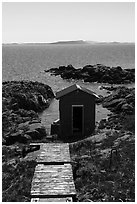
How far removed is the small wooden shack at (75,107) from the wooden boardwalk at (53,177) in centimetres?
353

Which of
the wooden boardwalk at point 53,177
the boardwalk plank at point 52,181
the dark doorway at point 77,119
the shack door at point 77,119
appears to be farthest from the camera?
the dark doorway at point 77,119

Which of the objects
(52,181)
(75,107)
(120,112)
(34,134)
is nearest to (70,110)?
(75,107)

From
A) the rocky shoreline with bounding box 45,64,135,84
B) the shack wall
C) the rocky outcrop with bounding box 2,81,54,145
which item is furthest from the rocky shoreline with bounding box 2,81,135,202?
the rocky shoreline with bounding box 45,64,135,84

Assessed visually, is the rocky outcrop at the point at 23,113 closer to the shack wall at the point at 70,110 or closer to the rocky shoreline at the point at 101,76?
the shack wall at the point at 70,110

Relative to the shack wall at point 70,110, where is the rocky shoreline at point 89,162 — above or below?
below

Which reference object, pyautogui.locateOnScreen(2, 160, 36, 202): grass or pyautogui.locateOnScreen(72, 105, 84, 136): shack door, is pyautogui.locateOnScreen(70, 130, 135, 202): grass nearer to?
pyautogui.locateOnScreen(2, 160, 36, 202): grass

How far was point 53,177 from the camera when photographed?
11.3 m

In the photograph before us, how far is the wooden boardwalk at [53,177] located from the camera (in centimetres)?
1001

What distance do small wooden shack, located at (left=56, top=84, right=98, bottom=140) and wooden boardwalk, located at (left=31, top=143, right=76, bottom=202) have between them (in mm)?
3527

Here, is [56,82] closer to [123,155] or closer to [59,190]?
[123,155]

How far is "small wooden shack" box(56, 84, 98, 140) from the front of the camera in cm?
1794

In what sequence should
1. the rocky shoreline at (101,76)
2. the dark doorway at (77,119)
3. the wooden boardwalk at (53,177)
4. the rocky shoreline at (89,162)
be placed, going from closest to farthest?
the wooden boardwalk at (53,177) → the rocky shoreline at (89,162) → the dark doorway at (77,119) → the rocky shoreline at (101,76)

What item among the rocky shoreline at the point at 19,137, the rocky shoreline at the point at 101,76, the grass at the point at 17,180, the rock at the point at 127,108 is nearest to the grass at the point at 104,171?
the grass at the point at 17,180

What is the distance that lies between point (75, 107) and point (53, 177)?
7.67 meters
